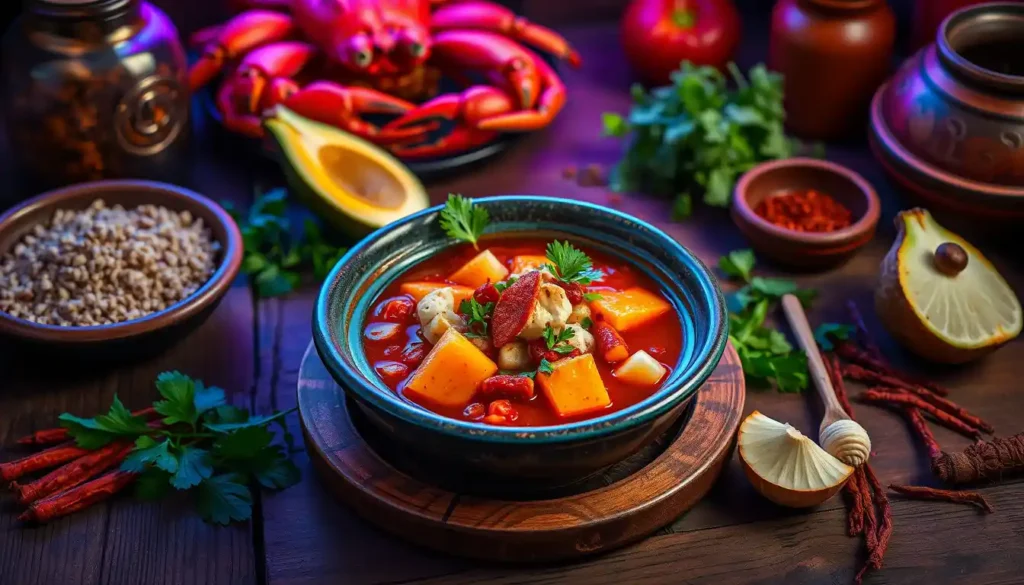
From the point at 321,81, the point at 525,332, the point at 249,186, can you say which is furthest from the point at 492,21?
the point at 525,332

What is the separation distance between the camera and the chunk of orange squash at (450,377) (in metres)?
1.92

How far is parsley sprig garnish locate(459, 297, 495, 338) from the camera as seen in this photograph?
6.57 feet

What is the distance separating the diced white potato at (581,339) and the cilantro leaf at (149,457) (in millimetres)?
808

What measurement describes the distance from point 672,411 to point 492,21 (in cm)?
173

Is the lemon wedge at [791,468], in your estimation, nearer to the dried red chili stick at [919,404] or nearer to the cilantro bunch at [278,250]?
the dried red chili stick at [919,404]

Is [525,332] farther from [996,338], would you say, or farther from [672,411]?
[996,338]

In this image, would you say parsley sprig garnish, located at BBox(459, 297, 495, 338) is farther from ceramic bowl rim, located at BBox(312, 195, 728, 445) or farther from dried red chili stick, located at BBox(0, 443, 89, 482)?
dried red chili stick, located at BBox(0, 443, 89, 482)

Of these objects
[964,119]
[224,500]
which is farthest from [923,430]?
[224,500]

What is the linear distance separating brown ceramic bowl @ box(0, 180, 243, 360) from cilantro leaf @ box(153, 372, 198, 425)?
152mm

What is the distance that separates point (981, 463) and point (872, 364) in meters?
0.37

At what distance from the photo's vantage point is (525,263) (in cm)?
220

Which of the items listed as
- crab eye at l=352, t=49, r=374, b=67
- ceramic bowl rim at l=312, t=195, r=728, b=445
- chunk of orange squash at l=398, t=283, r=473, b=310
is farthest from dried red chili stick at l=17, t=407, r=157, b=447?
crab eye at l=352, t=49, r=374, b=67

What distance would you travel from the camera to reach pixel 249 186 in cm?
301

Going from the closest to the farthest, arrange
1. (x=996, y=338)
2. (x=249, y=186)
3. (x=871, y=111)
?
(x=996, y=338), (x=871, y=111), (x=249, y=186)
